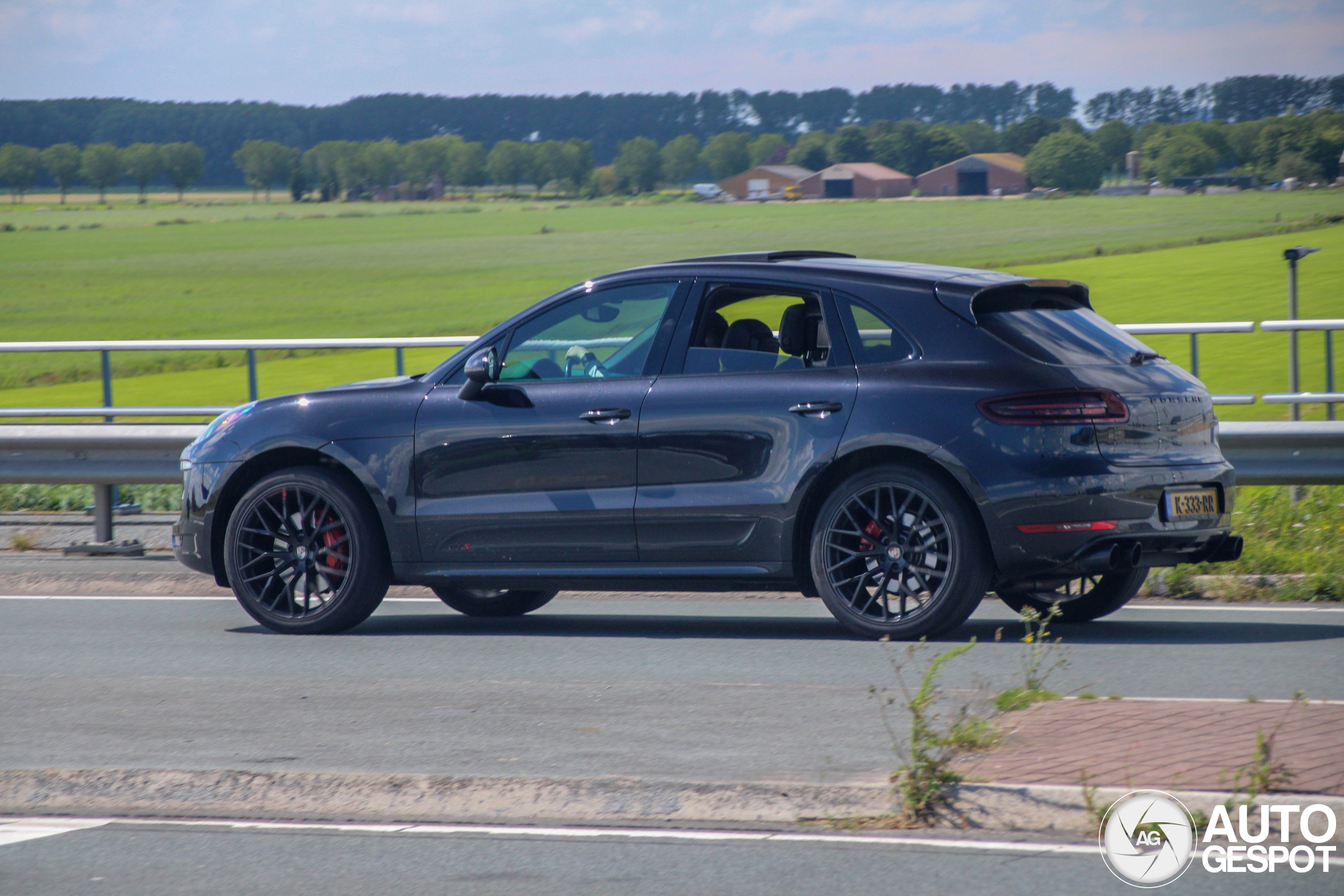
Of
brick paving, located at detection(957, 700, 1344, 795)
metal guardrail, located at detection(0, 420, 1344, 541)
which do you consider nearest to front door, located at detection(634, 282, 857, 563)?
brick paving, located at detection(957, 700, 1344, 795)

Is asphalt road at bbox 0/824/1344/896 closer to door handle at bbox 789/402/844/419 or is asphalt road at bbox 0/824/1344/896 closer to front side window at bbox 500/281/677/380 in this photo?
door handle at bbox 789/402/844/419

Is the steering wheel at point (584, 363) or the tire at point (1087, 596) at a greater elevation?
the steering wheel at point (584, 363)

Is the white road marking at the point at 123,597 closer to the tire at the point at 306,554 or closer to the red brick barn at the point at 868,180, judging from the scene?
the tire at the point at 306,554

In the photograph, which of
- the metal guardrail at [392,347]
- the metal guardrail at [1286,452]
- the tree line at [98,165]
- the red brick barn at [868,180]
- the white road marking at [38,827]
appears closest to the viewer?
the white road marking at [38,827]

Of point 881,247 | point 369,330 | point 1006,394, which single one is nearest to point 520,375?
point 1006,394

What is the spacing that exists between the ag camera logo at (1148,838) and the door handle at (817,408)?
3036mm

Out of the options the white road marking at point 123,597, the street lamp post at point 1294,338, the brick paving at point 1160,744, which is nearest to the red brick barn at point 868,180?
the street lamp post at point 1294,338

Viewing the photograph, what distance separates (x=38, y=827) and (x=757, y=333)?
12.8 ft

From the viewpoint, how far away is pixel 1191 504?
7203 mm

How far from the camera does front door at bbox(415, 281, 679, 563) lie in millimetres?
7680

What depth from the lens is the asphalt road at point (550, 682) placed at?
5.48 meters

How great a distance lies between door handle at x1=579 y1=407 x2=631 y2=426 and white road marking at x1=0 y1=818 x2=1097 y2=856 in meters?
3.08

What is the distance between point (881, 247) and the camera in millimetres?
51531

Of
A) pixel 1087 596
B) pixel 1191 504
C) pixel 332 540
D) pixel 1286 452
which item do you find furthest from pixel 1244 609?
pixel 332 540
